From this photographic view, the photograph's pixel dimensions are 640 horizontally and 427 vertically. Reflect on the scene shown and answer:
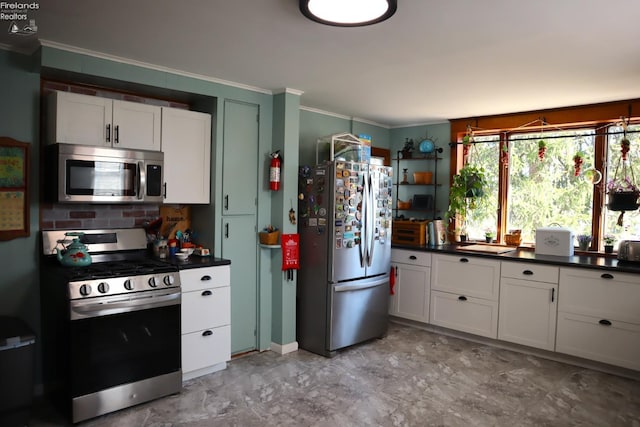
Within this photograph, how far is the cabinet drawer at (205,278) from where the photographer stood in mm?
3207

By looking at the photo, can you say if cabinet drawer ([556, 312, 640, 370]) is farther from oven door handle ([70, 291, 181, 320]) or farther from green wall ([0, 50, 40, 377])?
green wall ([0, 50, 40, 377])

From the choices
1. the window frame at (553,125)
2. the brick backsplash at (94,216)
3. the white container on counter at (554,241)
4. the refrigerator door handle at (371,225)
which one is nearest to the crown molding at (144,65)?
the brick backsplash at (94,216)

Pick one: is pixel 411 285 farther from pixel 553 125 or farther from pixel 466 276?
pixel 553 125

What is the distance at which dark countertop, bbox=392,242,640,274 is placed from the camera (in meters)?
3.57

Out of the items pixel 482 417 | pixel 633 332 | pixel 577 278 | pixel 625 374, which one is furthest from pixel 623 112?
pixel 482 417

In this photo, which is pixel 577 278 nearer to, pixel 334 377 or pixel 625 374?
pixel 625 374

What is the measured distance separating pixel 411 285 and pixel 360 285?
0.96m

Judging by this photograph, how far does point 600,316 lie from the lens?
3607 millimetres

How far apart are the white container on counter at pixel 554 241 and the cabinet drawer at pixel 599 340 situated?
2.16ft

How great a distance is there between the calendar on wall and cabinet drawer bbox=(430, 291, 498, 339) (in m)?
3.68

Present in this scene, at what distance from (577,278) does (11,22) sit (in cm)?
440

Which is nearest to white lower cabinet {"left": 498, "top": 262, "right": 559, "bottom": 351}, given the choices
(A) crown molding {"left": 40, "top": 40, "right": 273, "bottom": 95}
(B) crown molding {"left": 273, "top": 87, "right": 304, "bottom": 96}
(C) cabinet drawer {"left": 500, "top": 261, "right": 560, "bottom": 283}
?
Result: (C) cabinet drawer {"left": 500, "top": 261, "right": 560, "bottom": 283}

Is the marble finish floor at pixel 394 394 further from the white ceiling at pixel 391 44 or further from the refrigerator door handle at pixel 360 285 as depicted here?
the white ceiling at pixel 391 44

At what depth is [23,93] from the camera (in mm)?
2916
